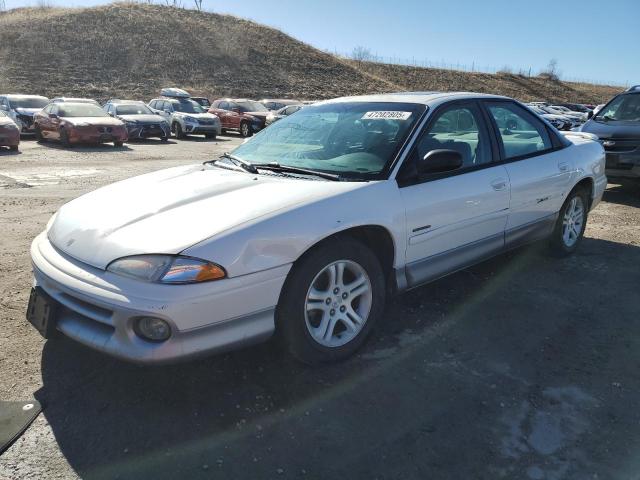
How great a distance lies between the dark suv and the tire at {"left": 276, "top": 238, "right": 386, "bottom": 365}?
6.51 metres

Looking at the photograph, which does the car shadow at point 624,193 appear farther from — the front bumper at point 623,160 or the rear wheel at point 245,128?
the rear wheel at point 245,128

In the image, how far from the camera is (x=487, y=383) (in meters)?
2.96

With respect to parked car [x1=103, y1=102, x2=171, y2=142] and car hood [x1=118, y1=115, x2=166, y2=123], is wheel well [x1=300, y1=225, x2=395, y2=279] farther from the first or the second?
car hood [x1=118, y1=115, x2=166, y2=123]

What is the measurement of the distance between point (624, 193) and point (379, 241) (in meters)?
7.39

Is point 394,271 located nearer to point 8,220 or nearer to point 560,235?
point 560,235

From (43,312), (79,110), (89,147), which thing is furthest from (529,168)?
(79,110)

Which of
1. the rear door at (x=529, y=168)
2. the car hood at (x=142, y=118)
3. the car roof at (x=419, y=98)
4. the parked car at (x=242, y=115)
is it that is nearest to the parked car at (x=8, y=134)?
the car hood at (x=142, y=118)

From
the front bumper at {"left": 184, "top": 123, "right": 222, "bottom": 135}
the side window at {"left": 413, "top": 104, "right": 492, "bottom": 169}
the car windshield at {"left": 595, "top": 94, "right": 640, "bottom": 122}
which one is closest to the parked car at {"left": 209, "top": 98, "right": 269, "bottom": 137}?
the front bumper at {"left": 184, "top": 123, "right": 222, "bottom": 135}

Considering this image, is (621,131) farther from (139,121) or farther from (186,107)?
(186,107)

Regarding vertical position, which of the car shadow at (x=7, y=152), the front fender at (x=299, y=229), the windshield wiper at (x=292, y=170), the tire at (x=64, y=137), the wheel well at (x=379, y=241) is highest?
the windshield wiper at (x=292, y=170)

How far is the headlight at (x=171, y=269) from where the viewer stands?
2.46 metres

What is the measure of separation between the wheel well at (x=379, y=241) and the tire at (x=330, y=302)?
109 millimetres

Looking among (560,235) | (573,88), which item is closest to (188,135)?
(560,235)

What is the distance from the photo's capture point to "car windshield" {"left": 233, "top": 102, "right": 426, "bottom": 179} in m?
3.45
